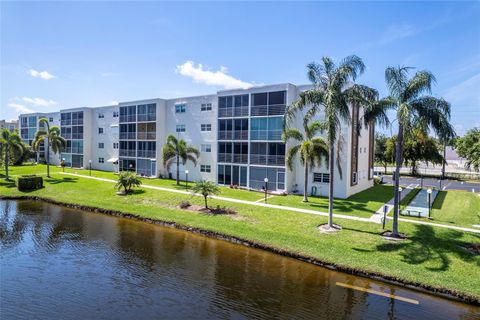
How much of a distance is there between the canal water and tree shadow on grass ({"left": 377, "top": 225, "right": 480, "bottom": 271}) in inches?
122

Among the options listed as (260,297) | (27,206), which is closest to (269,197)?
(260,297)

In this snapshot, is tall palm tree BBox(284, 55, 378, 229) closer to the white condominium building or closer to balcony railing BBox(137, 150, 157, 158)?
the white condominium building

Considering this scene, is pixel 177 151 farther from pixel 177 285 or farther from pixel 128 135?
pixel 177 285

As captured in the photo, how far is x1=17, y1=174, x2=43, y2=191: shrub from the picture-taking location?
3734 centimetres

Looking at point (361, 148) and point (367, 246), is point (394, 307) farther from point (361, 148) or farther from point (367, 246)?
point (361, 148)

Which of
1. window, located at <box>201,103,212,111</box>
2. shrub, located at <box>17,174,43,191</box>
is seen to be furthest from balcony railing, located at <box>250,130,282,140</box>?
shrub, located at <box>17,174,43,191</box>

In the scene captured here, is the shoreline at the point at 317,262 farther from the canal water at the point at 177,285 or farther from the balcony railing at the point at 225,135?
the balcony railing at the point at 225,135

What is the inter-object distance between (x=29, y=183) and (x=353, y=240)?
37719 millimetres

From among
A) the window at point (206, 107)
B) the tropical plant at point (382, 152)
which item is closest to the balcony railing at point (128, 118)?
the window at point (206, 107)

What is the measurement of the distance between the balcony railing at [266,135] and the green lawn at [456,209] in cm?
1501

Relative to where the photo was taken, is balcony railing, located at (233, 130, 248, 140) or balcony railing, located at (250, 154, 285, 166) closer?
balcony railing, located at (250, 154, 285, 166)

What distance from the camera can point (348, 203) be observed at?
28.9m

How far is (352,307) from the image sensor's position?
12.6m

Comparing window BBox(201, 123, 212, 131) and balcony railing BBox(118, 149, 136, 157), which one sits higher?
window BBox(201, 123, 212, 131)
